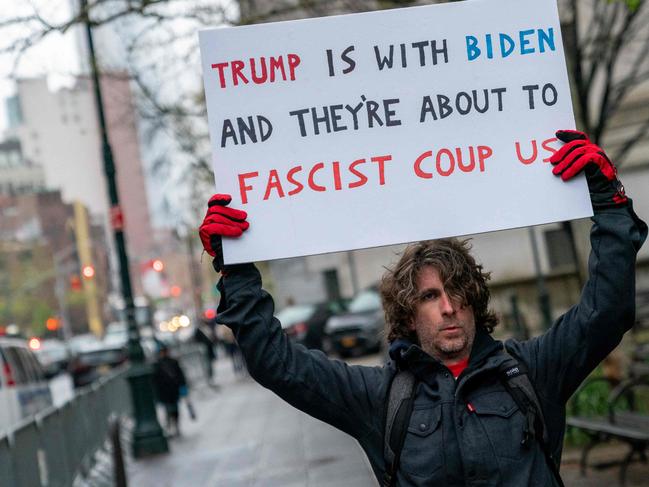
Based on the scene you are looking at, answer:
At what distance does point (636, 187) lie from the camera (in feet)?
95.1

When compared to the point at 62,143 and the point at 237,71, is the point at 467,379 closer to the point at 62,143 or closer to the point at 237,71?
the point at 237,71

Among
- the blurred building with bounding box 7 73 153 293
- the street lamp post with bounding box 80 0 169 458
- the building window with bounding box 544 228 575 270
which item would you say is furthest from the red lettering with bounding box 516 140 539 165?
the blurred building with bounding box 7 73 153 293

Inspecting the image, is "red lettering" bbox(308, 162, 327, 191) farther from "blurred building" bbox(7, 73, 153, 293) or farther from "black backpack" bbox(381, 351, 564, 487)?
"blurred building" bbox(7, 73, 153, 293)

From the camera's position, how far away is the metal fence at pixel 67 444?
30.3ft

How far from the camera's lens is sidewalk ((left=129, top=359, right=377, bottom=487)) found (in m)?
12.6

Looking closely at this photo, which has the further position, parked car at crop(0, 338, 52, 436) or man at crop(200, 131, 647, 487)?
parked car at crop(0, 338, 52, 436)

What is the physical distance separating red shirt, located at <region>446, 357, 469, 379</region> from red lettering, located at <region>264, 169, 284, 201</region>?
2.69 feet

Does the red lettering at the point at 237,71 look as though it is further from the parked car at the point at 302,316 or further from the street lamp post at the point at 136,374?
the parked car at the point at 302,316

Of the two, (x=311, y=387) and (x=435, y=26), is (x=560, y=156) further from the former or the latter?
(x=311, y=387)

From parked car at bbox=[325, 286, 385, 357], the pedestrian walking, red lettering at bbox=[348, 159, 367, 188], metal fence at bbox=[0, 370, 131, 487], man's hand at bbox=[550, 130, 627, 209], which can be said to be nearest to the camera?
man's hand at bbox=[550, 130, 627, 209]

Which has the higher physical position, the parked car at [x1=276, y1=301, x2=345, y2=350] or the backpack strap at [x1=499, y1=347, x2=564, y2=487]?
the backpack strap at [x1=499, y1=347, x2=564, y2=487]

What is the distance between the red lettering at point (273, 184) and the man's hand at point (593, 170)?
90 cm

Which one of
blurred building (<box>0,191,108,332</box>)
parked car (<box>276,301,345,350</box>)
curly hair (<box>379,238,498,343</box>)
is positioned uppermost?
blurred building (<box>0,191,108,332</box>)

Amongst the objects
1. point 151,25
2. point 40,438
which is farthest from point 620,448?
point 151,25
